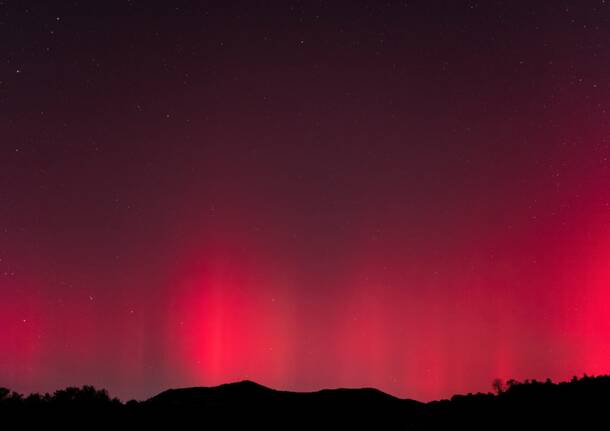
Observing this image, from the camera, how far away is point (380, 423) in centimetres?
4094

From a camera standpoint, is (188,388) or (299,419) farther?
(188,388)

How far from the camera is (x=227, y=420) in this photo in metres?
41.5

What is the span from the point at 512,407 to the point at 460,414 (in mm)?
2558

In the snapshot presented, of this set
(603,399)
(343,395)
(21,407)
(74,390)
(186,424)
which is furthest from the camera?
(74,390)

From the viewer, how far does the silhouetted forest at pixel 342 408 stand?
37281 millimetres

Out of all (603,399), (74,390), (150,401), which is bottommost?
(603,399)

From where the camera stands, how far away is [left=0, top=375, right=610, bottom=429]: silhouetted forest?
37.3 metres

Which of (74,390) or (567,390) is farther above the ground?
(74,390)

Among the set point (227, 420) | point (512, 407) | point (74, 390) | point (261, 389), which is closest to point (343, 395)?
point (261, 389)

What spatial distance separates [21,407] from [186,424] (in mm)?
9726

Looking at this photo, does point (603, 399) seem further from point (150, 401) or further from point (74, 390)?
point (74, 390)

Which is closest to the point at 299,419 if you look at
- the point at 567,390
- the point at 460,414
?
the point at 460,414

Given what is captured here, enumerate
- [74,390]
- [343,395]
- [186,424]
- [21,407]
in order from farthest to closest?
[74,390]
[343,395]
[21,407]
[186,424]

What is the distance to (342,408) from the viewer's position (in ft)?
145
